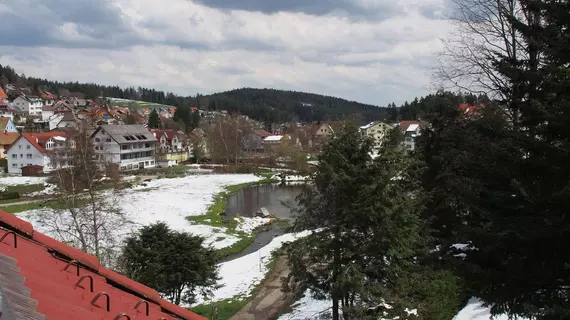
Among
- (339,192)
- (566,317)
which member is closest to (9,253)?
(566,317)

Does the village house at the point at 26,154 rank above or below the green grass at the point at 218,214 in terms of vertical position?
above

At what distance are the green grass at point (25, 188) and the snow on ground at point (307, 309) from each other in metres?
37.0

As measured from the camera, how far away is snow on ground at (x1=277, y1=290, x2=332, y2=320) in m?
14.2

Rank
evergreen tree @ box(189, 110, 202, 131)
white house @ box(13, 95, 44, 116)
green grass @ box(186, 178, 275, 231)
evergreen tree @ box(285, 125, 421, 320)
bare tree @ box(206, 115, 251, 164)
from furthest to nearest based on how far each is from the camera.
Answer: white house @ box(13, 95, 44, 116)
evergreen tree @ box(189, 110, 202, 131)
bare tree @ box(206, 115, 251, 164)
green grass @ box(186, 178, 275, 231)
evergreen tree @ box(285, 125, 421, 320)

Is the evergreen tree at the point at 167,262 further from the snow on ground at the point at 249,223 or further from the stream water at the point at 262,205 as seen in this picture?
the snow on ground at the point at 249,223

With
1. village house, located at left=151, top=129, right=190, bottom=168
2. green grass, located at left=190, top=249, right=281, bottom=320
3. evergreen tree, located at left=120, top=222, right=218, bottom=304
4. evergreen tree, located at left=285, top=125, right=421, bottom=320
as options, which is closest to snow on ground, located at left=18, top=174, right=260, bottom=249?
green grass, located at left=190, top=249, right=281, bottom=320

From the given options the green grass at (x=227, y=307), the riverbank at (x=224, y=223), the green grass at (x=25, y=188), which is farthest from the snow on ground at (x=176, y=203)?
the green grass at (x=25, y=188)

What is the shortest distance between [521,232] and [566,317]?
162 cm

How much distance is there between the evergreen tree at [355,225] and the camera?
10734 mm

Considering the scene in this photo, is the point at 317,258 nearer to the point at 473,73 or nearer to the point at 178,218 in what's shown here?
the point at 473,73

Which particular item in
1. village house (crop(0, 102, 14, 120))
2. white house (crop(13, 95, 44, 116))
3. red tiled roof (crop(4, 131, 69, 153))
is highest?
white house (crop(13, 95, 44, 116))

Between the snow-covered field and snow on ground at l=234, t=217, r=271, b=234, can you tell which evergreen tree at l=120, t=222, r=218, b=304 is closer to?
the snow-covered field

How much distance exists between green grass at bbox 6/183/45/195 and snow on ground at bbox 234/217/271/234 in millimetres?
23512

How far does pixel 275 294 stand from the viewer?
1752 centimetres
